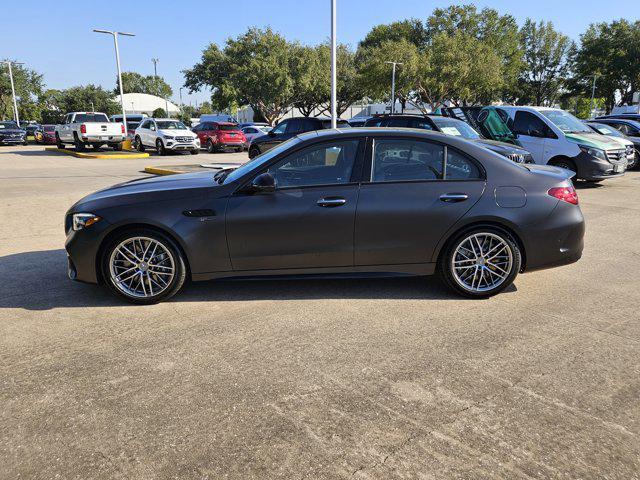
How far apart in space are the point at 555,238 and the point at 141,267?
377cm

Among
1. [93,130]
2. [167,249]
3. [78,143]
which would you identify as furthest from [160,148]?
[167,249]

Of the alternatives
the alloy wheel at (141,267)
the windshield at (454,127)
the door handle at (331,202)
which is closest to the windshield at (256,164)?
the door handle at (331,202)

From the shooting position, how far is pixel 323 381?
10.6ft

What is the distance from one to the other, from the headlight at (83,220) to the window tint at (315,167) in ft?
5.23

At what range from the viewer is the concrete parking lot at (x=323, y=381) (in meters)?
2.53

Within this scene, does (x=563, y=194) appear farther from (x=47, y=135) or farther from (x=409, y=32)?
(x=409, y=32)

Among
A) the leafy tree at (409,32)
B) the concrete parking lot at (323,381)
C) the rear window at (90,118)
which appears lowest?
the concrete parking lot at (323,381)

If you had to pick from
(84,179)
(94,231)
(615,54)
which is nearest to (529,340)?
(94,231)

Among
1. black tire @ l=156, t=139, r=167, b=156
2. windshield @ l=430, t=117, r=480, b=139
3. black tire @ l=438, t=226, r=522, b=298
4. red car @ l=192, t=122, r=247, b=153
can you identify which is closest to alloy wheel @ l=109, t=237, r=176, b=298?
black tire @ l=438, t=226, r=522, b=298

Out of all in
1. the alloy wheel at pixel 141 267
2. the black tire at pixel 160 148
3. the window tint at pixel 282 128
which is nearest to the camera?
the alloy wheel at pixel 141 267

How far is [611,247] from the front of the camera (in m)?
6.66

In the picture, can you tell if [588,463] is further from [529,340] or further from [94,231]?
[94,231]

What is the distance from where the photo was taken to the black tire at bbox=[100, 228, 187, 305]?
447 cm

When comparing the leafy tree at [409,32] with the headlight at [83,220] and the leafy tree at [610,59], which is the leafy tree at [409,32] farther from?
→ the headlight at [83,220]
